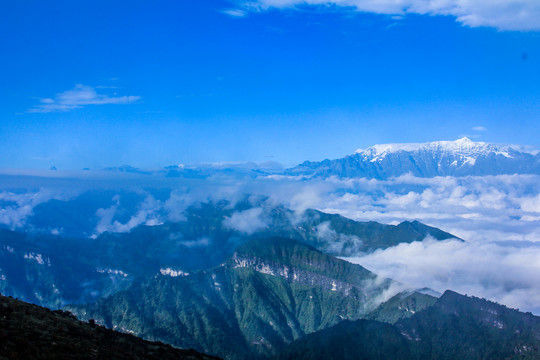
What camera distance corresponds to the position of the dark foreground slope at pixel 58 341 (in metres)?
37.7

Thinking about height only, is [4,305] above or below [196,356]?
above

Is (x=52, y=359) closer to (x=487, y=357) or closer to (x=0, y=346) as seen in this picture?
(x=0, y=346)

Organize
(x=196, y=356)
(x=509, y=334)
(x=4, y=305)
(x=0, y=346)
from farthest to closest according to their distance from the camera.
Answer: (x=509, y=334) → (x=196, y=356) → (x=4, y=305) → (x=0, y=346)

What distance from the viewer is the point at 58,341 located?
142 ft

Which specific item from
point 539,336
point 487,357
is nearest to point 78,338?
point 487,357

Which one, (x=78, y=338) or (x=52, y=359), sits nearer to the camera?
(x=52, y=359)

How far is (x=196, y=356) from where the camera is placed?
5697 centimetres

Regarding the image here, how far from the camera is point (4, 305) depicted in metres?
52.8

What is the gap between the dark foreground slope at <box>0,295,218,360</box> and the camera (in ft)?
124

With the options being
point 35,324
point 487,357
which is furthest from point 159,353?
point 487,357

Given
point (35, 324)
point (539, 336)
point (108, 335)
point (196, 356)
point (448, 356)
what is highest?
point (35, 324)

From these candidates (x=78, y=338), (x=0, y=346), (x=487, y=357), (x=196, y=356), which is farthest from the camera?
(x=487, y=357)

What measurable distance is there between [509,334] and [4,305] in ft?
746

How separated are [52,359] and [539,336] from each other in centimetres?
22389
